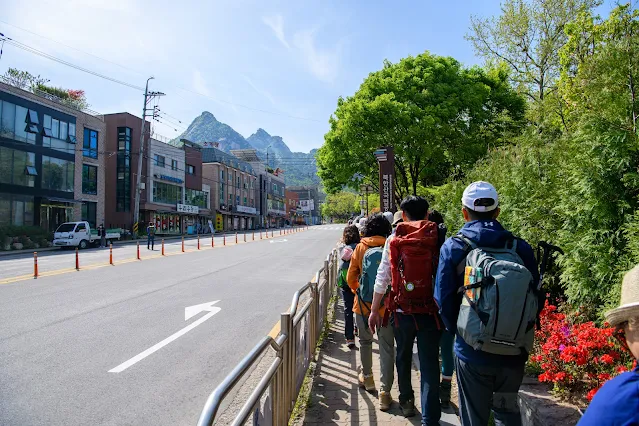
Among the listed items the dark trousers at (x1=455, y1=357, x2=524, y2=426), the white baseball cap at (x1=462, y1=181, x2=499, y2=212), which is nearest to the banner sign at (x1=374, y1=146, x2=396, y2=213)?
the white baseball cap at (x1=462, y1=181, x2=499, y2=212)

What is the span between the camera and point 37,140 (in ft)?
106

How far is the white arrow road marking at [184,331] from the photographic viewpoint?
5328mm

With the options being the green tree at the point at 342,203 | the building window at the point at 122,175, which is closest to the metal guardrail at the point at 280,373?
the building window at the point at 122,175

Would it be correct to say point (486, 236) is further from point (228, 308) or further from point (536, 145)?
point (228, 308)

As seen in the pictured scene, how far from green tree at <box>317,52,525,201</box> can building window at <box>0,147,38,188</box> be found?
963 inches

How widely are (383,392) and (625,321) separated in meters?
3.04

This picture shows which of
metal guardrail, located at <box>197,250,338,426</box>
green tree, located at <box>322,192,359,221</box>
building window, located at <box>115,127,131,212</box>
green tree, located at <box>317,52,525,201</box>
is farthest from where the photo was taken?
green tree, located at <box>322,192,359,221</box>

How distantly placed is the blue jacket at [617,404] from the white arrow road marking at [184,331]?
5.28 metres

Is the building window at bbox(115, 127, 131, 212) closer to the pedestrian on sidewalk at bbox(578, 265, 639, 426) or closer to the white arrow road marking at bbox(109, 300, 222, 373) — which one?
the white arrow road marking at bbox(109, 300, 222, 373)

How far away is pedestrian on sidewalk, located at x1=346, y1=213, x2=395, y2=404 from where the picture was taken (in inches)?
155

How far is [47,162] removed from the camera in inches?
1313

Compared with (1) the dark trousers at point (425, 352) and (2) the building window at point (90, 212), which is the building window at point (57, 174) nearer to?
(2) the building window at point (90, 212)

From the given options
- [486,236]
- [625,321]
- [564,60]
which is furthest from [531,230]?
[564,60]

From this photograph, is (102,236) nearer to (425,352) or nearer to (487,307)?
(425,352)
